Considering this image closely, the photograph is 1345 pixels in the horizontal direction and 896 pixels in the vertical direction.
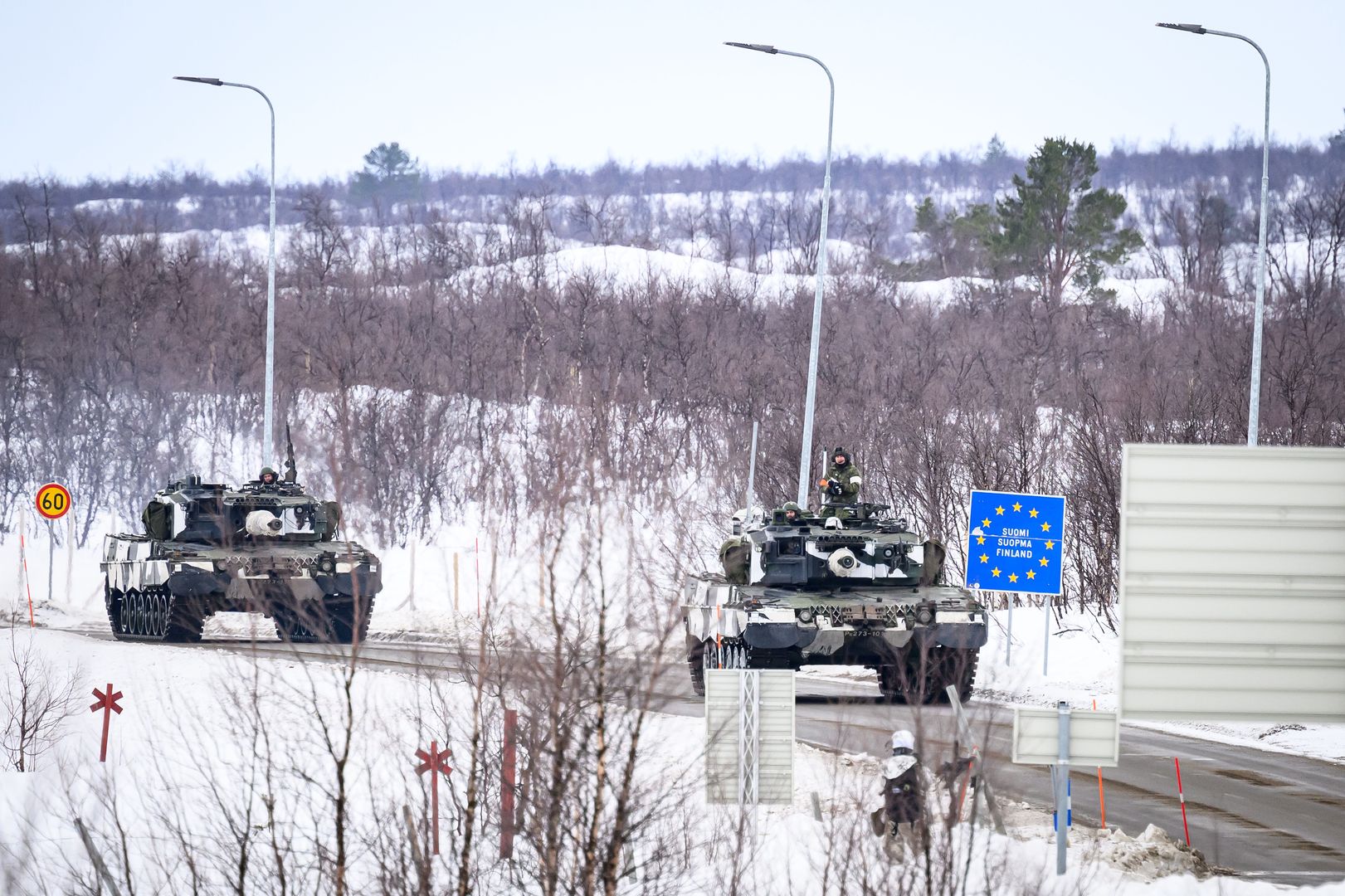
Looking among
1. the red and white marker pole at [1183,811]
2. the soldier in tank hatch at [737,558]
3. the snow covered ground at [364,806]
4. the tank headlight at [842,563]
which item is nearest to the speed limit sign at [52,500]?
the snow covered ground at [364,806]

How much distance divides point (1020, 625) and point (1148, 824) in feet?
49.5

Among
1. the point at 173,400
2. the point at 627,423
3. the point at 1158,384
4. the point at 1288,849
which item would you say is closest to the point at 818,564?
the point at 1288,849

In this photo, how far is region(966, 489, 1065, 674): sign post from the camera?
22.2 metres

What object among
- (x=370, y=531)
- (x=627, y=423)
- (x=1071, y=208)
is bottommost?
(x=370, y=531)

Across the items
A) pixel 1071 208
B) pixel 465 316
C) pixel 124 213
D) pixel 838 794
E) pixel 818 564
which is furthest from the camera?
pixel 124 213

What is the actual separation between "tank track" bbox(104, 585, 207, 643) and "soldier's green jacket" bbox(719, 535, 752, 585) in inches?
328

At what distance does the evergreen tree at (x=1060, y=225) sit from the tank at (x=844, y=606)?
138 ft

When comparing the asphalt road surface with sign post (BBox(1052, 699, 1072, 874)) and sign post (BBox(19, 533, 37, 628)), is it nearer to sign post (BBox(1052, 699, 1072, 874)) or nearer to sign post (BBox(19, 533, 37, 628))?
sign post (BBox(1052, 699, 1072, 874))

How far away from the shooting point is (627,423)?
46031mm

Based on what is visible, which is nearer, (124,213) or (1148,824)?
(1148,824)

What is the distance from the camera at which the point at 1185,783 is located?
16.9m

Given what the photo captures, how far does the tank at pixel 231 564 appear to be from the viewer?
25938mm

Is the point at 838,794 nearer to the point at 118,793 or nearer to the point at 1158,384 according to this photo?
the point at 118,793

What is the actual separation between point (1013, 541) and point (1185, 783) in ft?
18.9
